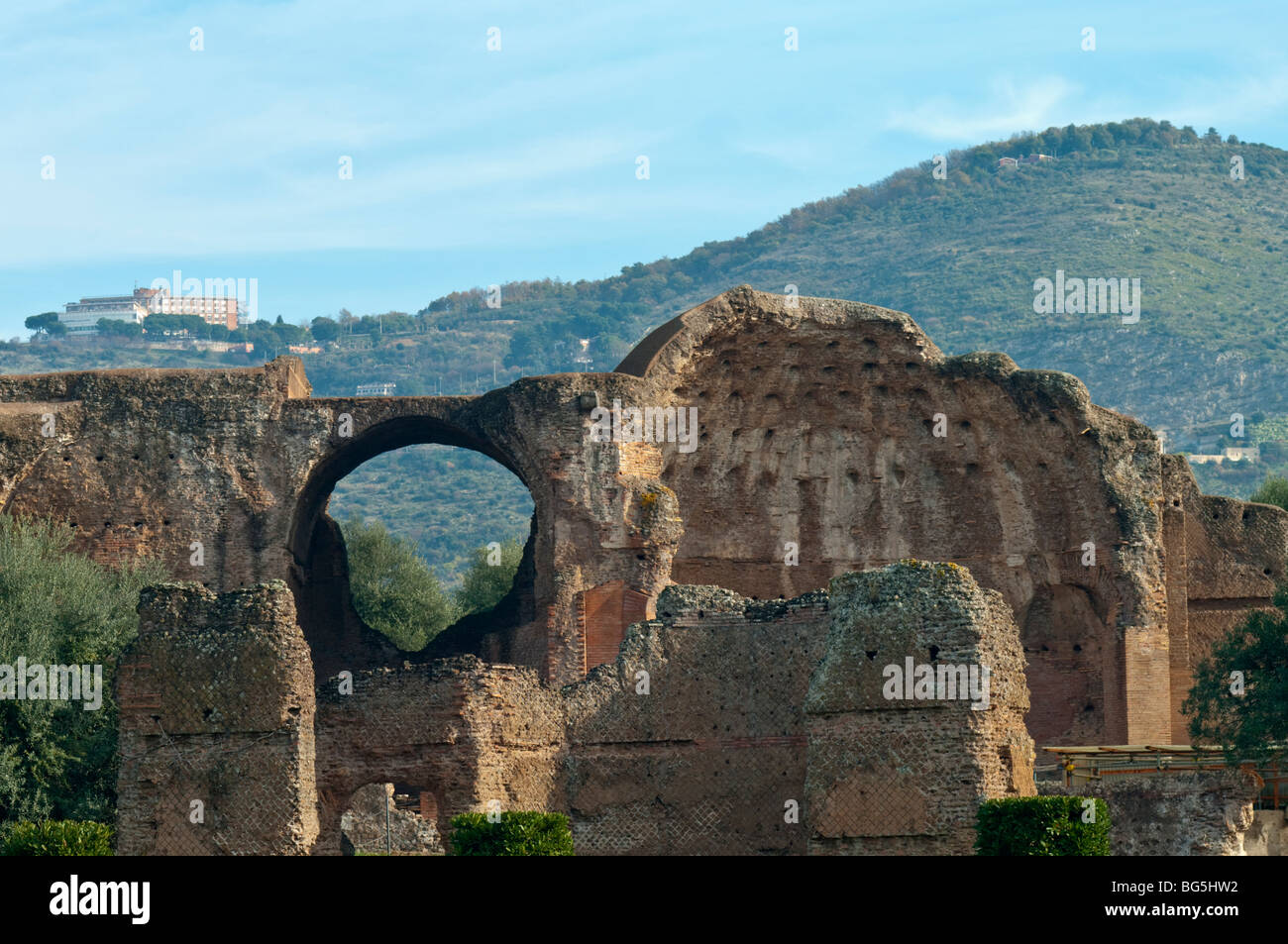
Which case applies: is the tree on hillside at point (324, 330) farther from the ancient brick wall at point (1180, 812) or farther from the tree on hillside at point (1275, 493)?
the ancient brick wall at point (1180, 812)

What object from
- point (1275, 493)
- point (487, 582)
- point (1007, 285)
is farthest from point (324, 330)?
point (1275, 493)

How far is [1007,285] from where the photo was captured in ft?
415

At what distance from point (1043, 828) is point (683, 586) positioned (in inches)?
368

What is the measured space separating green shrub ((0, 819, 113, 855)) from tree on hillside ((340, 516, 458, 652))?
28367mm

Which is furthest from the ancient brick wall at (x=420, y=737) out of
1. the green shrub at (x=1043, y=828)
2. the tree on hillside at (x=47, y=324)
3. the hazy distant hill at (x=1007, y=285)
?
the tree on hillside at (x=47, y=324)

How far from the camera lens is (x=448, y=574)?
112 meters

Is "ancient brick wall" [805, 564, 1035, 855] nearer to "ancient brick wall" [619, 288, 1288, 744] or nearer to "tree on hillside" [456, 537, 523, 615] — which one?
"ancient brick wall" [619, 288, 1288, 744]

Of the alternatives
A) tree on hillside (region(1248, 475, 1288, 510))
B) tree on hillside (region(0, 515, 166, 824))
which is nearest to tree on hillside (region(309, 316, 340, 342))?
tree on hillside (region(1248, 475, 1288, 510))

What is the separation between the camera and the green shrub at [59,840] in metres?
28.1

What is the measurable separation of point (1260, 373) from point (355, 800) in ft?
303

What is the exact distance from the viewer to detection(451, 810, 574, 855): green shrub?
28031 millimetres

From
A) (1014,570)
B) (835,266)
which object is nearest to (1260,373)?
(835,266)

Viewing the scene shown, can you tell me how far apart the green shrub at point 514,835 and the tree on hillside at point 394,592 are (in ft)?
94.9
